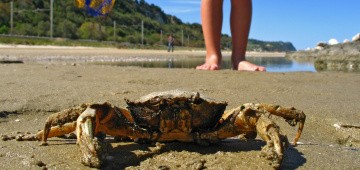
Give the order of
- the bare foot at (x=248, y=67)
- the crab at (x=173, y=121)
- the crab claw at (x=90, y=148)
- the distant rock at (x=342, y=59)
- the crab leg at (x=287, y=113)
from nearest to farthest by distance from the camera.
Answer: the crab claw at (x=90, y=148), the crab at (x=173, y=121), the crab leg at (x=287, y=113), the bare foot at (x=248, y=67), the distant rock at (x=342, y=59)

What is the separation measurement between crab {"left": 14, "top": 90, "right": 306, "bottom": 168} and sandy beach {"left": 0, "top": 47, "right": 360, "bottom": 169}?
84 millimetres

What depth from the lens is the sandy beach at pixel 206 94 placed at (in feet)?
7.21

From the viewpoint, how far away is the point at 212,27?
7262 mm

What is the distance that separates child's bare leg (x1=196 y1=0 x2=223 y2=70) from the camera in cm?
718

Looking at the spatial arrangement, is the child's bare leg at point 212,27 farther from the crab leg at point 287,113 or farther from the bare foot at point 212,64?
the crab leg at point 287,113

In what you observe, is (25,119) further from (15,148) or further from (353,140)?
(353,140)

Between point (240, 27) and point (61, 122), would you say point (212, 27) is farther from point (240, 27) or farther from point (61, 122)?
point (61, 122)

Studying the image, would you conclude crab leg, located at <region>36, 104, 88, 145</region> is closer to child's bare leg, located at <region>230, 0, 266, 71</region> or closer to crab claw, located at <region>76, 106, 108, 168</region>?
crab claw, located at <region>76, 106, 108, 168</region>

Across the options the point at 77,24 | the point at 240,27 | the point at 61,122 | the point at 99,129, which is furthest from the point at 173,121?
the point at 77,24

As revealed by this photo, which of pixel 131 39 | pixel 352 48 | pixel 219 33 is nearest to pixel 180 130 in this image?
pixel 219 33

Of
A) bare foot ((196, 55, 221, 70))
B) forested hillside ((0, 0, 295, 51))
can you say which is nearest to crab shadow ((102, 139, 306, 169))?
bare foot ((196, 55, 221, 70))

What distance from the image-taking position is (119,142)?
2.55m

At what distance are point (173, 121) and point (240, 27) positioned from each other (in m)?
5.32

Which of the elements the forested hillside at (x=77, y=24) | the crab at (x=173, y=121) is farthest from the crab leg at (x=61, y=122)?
the forested hillside at (x=77, y=24)
